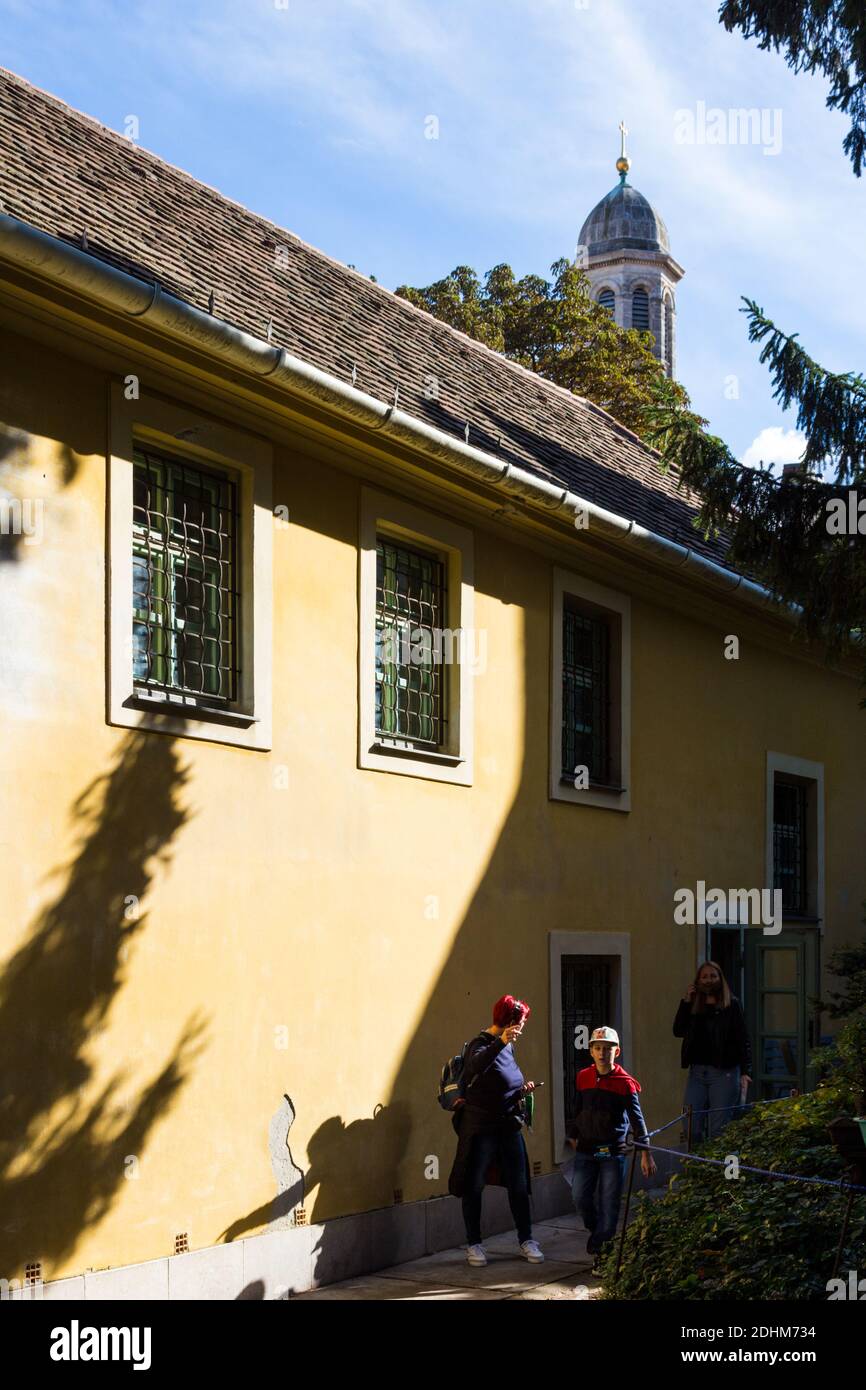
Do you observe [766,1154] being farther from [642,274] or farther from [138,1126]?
[642,274]

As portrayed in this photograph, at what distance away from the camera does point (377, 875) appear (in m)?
10.4

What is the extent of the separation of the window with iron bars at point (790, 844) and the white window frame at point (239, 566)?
26.7 ft

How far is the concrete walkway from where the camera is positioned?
9312 millimetres

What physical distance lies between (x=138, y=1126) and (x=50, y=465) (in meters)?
3.43

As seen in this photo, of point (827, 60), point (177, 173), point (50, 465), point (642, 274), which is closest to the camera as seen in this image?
point (50, 465)

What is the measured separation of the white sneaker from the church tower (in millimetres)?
53329

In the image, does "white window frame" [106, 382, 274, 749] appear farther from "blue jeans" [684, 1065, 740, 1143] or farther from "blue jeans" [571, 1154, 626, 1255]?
"blue jeans" [684, 1065, 740, 1143]

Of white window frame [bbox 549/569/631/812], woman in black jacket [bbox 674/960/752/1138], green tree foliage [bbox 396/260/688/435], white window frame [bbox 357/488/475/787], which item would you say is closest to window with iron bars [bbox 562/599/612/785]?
white window frame [bbox 549/569/631/812]

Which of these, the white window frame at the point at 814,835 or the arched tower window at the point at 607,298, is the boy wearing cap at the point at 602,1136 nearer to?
the white window frame at the point at 814,835

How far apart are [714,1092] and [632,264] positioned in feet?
177


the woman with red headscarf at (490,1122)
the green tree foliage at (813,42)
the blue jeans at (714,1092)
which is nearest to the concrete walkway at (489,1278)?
the woman with red headscarf at (490,1122)

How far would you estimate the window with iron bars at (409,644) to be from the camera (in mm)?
10852
